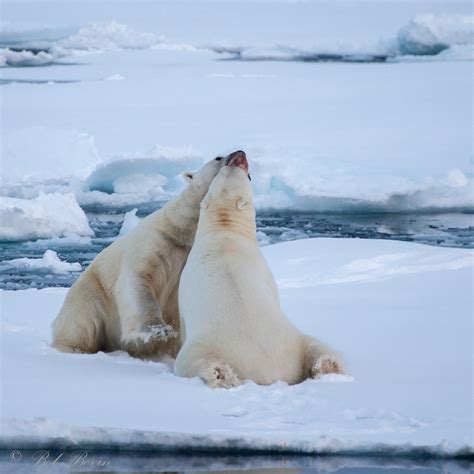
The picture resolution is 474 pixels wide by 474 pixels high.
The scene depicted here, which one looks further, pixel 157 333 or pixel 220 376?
pixel 157 333

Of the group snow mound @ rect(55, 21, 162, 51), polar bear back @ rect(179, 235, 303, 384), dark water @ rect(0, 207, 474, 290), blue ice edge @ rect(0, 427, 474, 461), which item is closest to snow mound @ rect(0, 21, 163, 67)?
snow mound @ rect(55, 21, 162, 51)

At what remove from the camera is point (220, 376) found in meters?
3.05

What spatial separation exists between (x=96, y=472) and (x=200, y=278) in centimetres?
109

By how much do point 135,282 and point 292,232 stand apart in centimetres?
577

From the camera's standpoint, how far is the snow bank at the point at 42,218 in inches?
347

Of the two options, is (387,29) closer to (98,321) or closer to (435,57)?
(435,57)

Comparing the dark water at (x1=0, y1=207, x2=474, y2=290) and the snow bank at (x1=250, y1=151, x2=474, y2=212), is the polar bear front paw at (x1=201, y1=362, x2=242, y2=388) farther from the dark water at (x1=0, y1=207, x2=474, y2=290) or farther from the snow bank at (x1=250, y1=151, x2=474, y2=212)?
the snow bank at (x1=250, y1=151, x2=474, y2=212)

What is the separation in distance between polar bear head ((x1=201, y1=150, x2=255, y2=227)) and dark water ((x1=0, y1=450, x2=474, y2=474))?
123cm

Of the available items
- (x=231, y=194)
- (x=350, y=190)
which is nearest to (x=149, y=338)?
(x=231, y=194)

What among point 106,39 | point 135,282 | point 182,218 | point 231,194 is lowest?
point 135,282

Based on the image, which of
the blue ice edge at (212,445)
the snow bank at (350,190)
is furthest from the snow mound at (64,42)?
the blue ice edge at (212,445)

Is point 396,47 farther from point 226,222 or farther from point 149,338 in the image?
point 149,338

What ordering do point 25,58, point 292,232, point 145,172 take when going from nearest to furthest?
point 292,232, point 145,172, point 25,58

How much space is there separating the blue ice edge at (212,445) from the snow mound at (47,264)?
517 centimetres
